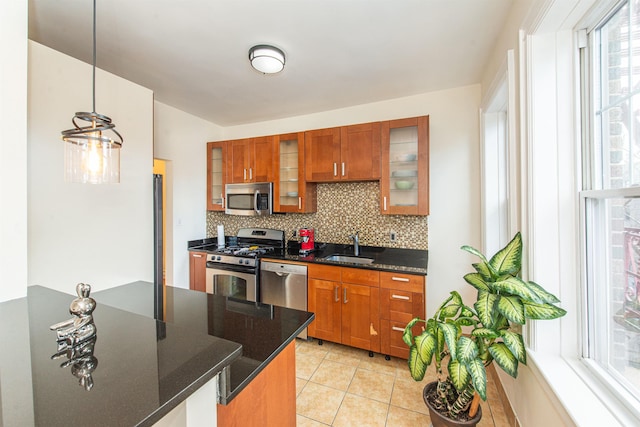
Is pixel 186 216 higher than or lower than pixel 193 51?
lower

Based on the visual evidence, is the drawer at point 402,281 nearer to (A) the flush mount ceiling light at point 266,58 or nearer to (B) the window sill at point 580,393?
(B) the window sill at point 580,393

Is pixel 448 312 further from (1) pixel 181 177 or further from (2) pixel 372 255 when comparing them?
(1) pixel 181 177

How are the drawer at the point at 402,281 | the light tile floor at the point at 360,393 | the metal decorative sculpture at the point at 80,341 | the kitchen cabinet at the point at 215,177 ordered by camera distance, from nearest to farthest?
the metal decorative sculpture at the point at 80,341 < the light tile floor at the point at 360,393 < the drawer at the point at 402,281 < the kitchen cabinet at the point at 215,177

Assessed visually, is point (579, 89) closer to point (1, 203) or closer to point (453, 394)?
point (453, 394)

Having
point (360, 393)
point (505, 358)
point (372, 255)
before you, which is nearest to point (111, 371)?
point (505, 358)

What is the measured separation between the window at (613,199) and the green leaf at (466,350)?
17.5 inches

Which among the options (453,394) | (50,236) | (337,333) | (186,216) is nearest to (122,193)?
(50,236)

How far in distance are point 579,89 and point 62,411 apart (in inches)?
82.1

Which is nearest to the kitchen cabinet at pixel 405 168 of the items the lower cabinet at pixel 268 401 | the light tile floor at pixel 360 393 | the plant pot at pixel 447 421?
the light tile floor at pixel 360 393

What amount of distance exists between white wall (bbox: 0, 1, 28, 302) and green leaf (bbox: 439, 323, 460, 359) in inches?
82.3

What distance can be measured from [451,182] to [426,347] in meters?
1.84

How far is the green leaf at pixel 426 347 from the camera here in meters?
1.44

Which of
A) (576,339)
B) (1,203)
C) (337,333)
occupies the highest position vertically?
(1,203)

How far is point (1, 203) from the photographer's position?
1.21 metres
